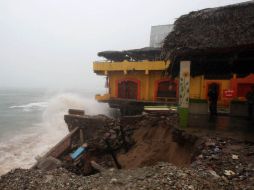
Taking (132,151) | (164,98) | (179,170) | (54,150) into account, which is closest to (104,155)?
(132,151)

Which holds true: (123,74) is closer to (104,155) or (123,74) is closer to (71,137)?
(71,137)

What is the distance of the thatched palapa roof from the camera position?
900 inches

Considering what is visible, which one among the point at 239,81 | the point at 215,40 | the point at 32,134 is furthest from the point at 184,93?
the point at 32,134

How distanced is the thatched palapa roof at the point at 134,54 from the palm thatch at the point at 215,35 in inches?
483

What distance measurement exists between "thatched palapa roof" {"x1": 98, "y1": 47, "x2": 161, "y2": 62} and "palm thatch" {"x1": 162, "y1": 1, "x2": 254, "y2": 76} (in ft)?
40.2

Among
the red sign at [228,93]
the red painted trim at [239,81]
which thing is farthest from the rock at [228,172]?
the red painted trim at [239,81]

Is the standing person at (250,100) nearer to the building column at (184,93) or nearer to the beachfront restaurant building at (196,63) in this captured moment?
the beachfront restaurant building at (196,63)

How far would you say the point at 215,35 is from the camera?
873 centimetres

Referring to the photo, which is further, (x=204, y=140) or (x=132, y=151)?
(x=132, y=151)

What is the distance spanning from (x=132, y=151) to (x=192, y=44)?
4.70 metres

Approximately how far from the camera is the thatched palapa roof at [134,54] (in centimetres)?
2286

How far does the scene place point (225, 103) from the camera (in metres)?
19.3

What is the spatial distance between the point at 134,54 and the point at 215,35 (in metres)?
15.0

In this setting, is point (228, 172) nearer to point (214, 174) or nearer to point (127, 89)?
point (214, 174)
